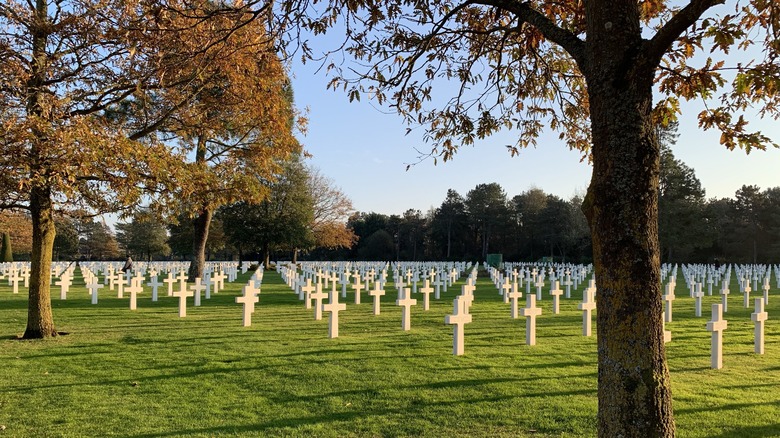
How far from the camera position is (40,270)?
9352 mm

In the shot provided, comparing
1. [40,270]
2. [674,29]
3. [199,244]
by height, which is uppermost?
[674,29]

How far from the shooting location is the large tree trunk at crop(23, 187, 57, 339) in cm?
920

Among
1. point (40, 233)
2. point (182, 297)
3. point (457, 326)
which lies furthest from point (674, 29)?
point (182, 297)

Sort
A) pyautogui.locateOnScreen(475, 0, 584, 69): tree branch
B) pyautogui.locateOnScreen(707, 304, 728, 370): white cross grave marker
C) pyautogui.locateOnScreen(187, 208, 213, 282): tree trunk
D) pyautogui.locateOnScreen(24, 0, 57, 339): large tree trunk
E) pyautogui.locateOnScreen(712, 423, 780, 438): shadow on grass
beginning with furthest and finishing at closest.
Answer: pyautogui.locateOnScreen(187, 208, 213, 282): tree trunk, pyautogui.locateOnScreen(24, 0, 57, 339): large tree trunk, pyautogui.locateOnScreen(707, 304, 728, 370): white cross grave marker, pyautogui.locateOnScreen(712, 423, 780, 438): shadow on grass, pyautogui.locateOnScreen(475, 0, 584, 69): tree branch

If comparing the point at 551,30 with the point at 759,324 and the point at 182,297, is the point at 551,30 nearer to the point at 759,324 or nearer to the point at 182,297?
the point at 759,324

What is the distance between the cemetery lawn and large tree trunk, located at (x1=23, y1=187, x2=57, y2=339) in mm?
354

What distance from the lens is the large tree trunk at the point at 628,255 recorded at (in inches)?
111

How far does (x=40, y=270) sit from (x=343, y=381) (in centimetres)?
631

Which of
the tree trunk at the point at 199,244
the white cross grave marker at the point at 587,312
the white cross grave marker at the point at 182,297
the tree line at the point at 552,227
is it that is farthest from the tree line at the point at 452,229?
the white cross grave marker at the point at 587,312

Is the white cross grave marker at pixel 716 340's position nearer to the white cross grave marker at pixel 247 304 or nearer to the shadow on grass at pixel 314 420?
the shadow on grass at pixel 314 420

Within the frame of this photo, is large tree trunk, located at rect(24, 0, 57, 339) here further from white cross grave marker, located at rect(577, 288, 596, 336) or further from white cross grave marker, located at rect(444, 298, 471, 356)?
white cross grave marker, located at rect(577, 288, 596, 336)

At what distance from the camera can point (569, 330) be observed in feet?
34.8

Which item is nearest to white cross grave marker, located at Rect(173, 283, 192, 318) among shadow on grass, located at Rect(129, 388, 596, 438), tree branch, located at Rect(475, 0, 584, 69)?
shadow on grass, located at Rect(129, 388, 596, 438)

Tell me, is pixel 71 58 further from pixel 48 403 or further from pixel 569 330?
pixel 569 330
